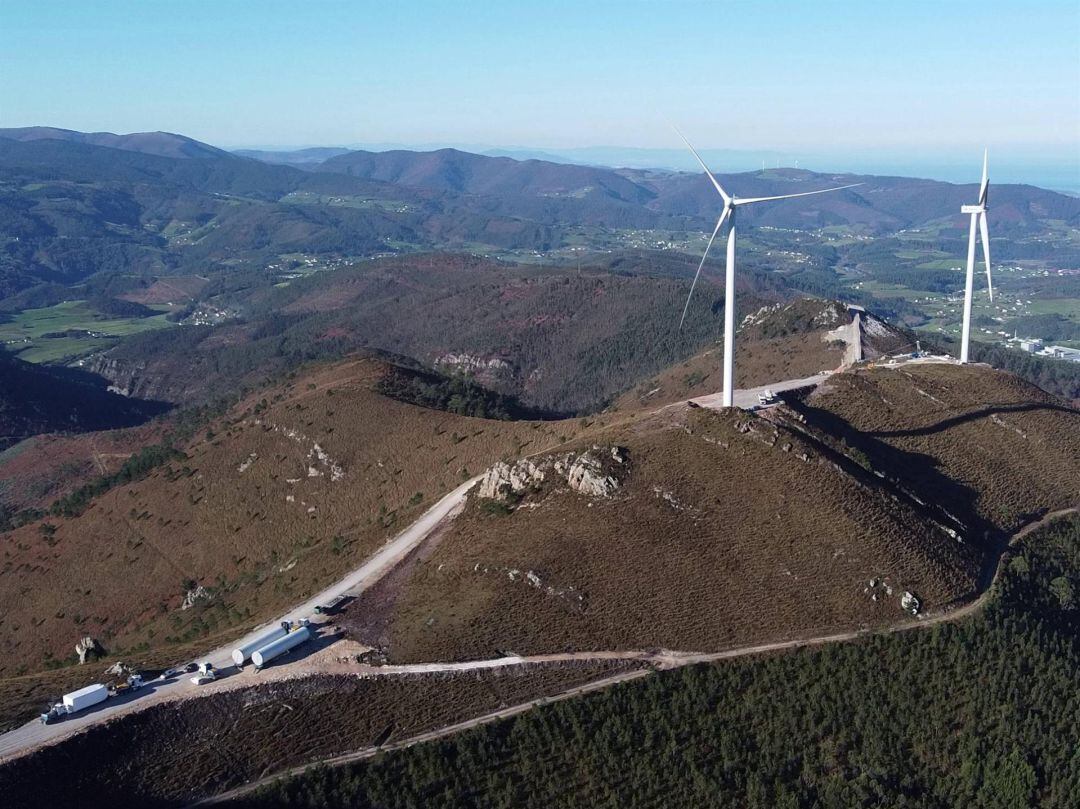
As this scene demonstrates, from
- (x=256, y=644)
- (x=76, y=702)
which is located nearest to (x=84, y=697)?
(x=76, y=702)

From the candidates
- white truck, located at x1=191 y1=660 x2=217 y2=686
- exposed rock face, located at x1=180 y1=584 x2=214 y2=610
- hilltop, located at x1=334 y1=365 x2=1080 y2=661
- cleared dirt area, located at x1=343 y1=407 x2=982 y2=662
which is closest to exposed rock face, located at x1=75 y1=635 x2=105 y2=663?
exposed rock face, located at x1=180 y1=584 x2=214 y2=610

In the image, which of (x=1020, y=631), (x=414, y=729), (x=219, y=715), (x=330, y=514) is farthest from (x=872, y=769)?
(x=330, y=514)

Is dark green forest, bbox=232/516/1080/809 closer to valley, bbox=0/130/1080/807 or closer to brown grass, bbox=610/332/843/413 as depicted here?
valley, bbox=0/130/1080/807

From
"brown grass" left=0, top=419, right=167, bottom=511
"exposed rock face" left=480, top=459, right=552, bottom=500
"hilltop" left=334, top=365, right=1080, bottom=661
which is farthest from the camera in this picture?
"brown grass" left=0, top=419, right=167, bottom=511

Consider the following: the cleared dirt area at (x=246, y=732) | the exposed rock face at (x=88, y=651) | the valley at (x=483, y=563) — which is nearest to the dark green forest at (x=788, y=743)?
the valley at (x=483, y=563)

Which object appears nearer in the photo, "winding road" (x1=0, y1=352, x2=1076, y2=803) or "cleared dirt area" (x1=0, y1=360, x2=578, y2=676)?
"winding road" (x1=0, y1=352, x2=1076, y2=803)

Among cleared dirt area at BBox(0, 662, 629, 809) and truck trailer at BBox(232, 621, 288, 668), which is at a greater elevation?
truck trailer at BBox(232, 621, 288, 668)

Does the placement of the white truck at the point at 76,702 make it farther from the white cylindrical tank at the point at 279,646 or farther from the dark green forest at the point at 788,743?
the dark green forest at the point at 788,743
